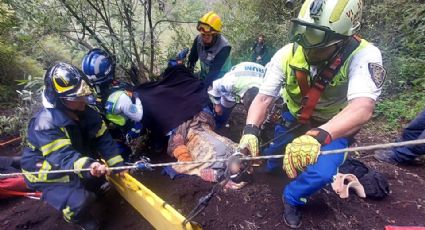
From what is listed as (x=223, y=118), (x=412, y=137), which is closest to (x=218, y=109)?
(x=223, y=118)

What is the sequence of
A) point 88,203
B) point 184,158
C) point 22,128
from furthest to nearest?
point 22,128, point 184,158, point 88,203

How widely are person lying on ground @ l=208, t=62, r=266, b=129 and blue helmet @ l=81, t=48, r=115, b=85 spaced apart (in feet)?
4.09

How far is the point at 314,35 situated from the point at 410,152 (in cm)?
226

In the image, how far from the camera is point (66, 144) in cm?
269

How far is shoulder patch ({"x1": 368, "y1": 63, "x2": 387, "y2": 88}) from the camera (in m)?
2.17

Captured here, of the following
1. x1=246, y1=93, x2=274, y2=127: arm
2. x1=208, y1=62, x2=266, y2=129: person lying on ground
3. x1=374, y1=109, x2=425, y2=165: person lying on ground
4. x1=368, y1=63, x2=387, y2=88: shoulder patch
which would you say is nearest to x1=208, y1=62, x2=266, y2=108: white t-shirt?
x1=208, y1=62, x2=266, y2=129: person lying on ground

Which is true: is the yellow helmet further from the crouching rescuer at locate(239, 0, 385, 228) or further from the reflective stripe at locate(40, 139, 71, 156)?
the reflective stripe at locate(40, 139, 71, 156)

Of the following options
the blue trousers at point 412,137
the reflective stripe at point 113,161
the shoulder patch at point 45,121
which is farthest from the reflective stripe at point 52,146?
the blue trousers at point 412,137

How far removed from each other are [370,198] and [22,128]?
4.44 meters

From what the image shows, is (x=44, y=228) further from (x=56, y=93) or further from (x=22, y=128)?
(x=22, y=128)

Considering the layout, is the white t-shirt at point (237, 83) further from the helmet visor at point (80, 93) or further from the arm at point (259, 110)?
the helmet visor at point (80, 93)

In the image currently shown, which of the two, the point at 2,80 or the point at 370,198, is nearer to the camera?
the point at 370,198

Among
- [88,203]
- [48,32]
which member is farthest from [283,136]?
[48,32]

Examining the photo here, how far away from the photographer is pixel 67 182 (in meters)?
2.89
